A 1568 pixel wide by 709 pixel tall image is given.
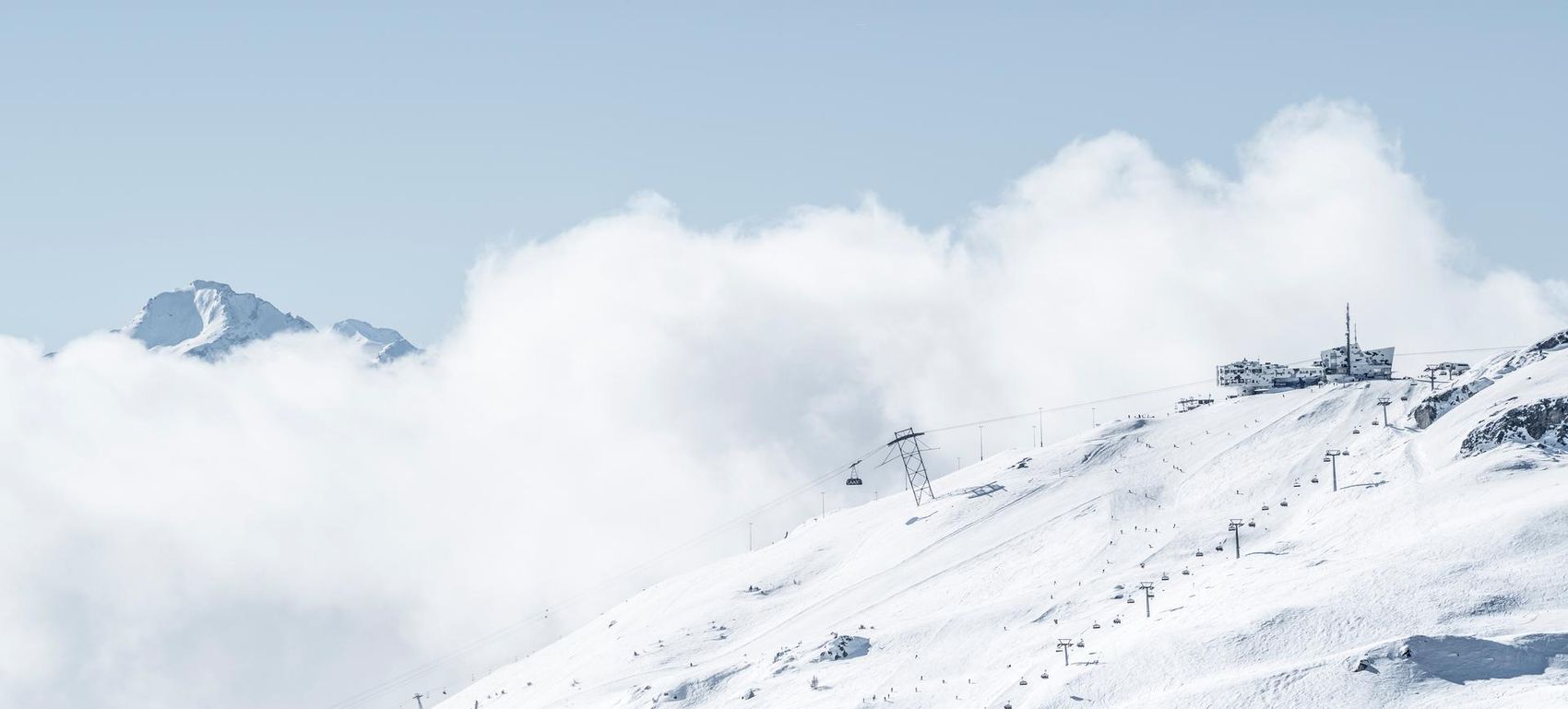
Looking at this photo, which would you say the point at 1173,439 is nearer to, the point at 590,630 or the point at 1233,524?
the point at 1233,524

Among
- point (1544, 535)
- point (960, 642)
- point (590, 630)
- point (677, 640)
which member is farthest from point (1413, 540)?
point (590, 630)

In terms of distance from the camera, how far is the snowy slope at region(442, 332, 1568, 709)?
371ft

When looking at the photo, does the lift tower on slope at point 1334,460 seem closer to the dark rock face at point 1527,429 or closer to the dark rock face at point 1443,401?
the dark rock face at point 1443,401

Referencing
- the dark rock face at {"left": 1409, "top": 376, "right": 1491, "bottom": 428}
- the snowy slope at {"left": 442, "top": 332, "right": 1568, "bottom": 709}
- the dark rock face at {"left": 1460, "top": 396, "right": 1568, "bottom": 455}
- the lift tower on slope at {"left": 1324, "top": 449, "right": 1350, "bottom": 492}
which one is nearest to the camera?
the snowy slope at {"left": 442, "top": 332, "right": 1568, "bottom": 709}

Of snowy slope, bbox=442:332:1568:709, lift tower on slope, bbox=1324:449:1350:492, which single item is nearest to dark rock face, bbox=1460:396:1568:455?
snowy slope, bbox=442:332:1568:709

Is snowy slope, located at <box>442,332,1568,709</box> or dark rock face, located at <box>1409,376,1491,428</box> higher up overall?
dark rock face, located at <box>1409,376,1491,428</box>

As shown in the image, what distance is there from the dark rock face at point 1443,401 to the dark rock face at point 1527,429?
1503 centimetres

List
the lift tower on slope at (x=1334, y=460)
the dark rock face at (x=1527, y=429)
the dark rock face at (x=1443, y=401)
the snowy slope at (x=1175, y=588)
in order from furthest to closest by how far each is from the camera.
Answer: the dark rock face at (x=1443, y=401) → the lift tower on slope at (x=1334, y=460) → the dark rock face at (x=1527, y=429) → the snowy slope at (x=1175, y=588)

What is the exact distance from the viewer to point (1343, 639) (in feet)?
378

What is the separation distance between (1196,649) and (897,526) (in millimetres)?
69169

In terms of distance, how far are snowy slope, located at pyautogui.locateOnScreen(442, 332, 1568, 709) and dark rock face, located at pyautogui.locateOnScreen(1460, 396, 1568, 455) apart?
0.34 meters

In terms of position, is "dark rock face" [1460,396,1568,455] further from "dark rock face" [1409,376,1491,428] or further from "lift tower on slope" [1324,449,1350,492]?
"dark rock face" [1409,376,1491,428]

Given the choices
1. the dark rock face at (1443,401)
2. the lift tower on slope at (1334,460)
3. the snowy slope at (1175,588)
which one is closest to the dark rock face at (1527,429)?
the snowy slope at (1175,588)

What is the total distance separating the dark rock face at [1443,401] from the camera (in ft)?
557
